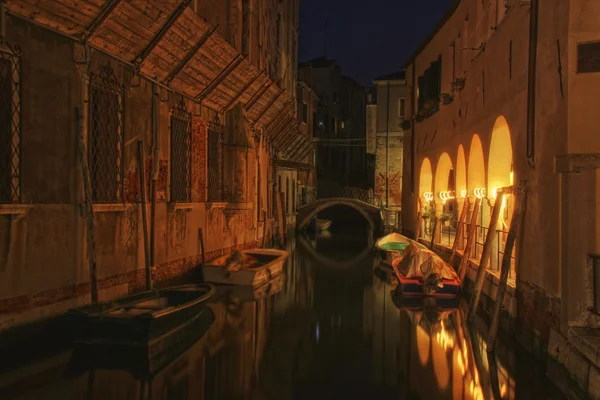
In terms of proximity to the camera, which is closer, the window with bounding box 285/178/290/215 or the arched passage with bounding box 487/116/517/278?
the arched passage with bounding box 487/116/517/278

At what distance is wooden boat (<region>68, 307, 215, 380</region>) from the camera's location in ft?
23.7

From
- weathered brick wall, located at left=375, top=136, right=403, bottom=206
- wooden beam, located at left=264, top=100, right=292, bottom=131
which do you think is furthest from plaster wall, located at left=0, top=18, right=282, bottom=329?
weathered brick wall, located at left=375, top=136, right=403, bottom=206

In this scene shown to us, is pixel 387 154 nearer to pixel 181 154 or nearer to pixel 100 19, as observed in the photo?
pixel 181 154

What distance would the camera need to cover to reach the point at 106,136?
10047mm

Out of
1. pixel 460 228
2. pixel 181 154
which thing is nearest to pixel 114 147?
pixel 181 154

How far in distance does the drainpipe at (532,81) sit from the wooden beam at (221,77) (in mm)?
8385

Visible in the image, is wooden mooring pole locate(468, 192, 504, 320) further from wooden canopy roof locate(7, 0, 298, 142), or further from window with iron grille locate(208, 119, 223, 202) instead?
window with iron grille locate(208, 119, 223, 202)

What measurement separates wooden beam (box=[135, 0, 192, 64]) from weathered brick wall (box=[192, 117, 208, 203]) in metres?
3.44

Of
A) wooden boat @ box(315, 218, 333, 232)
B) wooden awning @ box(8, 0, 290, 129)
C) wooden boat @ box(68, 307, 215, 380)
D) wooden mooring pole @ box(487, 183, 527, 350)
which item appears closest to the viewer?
wooden boat @ box(68, 307, 215, 380)

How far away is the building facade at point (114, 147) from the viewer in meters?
7.85

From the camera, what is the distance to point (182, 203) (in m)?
13.2

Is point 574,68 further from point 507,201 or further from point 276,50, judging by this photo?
point 276,50

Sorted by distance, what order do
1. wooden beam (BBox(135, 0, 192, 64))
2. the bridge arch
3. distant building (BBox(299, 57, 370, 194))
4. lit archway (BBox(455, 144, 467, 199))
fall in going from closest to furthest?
wooden beam (BBox(135, 0, 192, 64)) → lit archway (BBox(455, 144, 467, 199)) → the bridge arch → distant building (BBox(299, 57, 370, 194))

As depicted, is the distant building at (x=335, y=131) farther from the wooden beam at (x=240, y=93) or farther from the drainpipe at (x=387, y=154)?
the wooden beam at (x=240, y=93)
